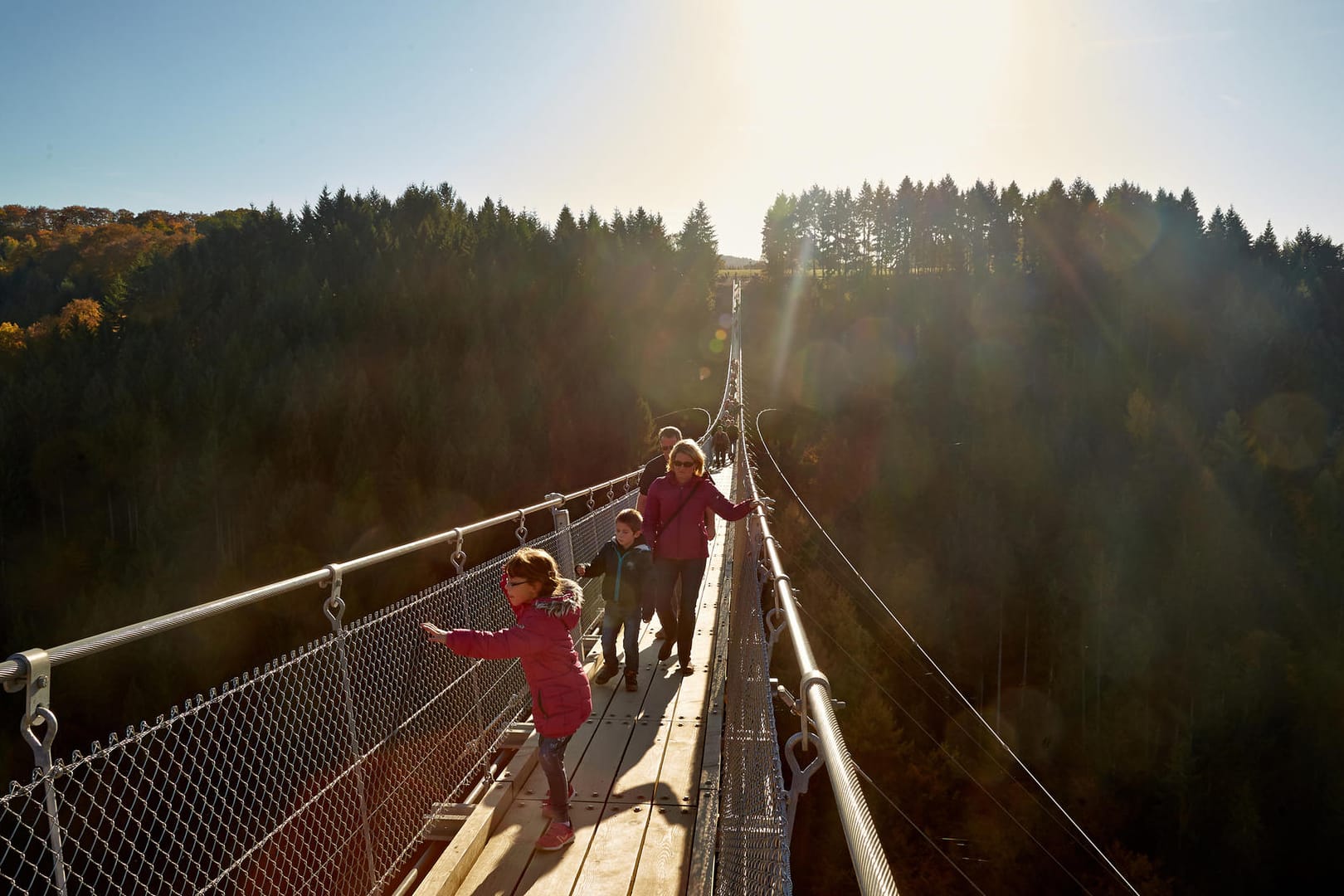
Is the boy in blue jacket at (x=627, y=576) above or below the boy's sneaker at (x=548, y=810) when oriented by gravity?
above

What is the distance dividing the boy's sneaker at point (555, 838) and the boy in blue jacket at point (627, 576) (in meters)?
1.65

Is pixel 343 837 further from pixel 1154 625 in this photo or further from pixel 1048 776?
pixel 1154 625

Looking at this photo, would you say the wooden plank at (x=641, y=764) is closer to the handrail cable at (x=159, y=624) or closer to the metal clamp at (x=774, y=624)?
the metal clamp at (x=774, y=624)

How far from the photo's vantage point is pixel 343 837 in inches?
111

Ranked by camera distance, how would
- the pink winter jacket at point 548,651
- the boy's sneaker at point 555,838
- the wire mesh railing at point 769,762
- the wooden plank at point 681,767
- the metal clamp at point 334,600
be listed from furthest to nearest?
the wooden plank at point 681,767 → the boy's sneaker at point 555,838 → the pink winter jacket at point 548,651 → the metal clamp at point 334,600 → the wire mesh railing at point 769,762

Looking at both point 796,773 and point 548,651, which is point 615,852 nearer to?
point 548,651

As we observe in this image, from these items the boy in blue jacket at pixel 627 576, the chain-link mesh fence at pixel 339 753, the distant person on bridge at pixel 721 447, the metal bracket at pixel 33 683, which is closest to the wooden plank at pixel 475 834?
the chain-link mesh fence at pixel 339 753

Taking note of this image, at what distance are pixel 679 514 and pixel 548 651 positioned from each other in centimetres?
178

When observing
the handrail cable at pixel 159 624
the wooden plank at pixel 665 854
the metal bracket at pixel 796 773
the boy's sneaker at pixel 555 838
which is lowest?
the wooden plank at pixel 665 854

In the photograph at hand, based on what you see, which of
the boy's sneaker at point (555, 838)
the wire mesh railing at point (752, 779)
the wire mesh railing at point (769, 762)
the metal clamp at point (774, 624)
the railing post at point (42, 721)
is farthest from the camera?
the boy's sneaker at point (555, 838)

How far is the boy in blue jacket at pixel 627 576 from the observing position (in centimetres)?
487

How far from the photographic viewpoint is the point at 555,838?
327cm

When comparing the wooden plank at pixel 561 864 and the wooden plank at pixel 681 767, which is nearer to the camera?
the wooden plank at pixel 561 864

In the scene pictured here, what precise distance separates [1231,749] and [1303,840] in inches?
166
